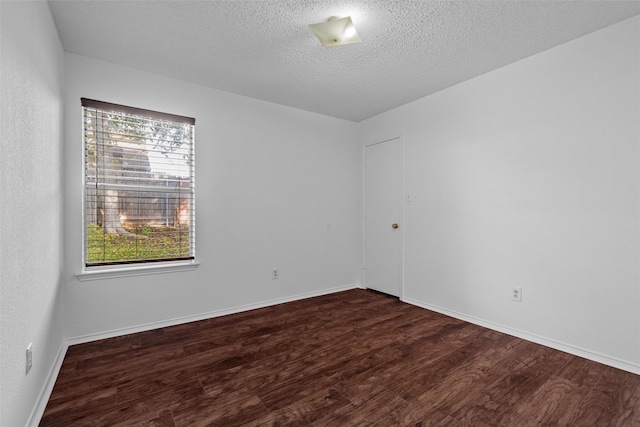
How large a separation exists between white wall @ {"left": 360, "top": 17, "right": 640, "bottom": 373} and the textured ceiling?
0.28 meters

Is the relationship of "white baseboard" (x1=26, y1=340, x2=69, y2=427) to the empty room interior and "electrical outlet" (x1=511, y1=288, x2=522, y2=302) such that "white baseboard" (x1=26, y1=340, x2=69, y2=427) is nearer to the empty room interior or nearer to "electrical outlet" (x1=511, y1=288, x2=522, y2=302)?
the empty room interior

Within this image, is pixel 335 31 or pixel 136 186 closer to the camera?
pixel 335 31

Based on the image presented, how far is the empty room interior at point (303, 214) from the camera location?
1.84 meters

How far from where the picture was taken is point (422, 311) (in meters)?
3.57

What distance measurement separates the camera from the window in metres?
2.81

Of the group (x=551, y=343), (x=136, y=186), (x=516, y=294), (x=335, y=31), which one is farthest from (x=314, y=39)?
(x=551, y=343)

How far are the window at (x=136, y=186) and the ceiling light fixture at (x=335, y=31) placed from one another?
1717 mm

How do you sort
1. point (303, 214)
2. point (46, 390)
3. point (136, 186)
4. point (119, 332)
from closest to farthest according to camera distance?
1. point (46, 390)
2. point (119, 332)
3. point (136, 186)
4. point (303, 214)

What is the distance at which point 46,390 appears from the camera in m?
1.93

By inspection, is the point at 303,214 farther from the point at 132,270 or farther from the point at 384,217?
the point at 132,270

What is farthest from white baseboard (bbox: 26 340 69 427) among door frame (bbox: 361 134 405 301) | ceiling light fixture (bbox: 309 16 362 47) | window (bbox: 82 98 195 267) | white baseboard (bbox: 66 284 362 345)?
door frame (bbox: 361 134 405 301)

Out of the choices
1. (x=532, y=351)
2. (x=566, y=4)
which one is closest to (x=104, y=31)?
(x=566, y=4)

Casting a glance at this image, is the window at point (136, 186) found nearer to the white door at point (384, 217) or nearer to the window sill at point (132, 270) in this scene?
the window sill at point (132, 270)

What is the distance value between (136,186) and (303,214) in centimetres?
196
